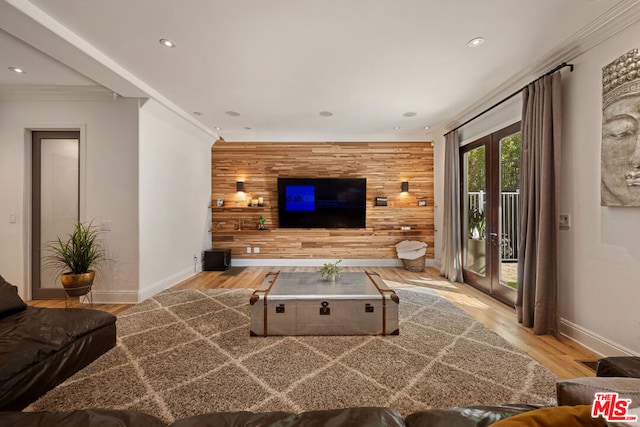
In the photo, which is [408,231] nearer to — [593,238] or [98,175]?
[593,238]

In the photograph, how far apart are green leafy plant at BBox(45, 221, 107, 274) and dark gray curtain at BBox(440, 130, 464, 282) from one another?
17.2ft

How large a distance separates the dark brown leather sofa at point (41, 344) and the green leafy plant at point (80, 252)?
1.11 m

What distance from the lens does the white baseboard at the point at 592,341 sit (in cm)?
213

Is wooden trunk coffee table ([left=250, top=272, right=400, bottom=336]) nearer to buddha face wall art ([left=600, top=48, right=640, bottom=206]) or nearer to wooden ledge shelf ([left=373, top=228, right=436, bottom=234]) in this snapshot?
buddha face wall art ([left=600, top=48, right=640, bottom=206])

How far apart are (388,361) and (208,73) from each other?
3.46m

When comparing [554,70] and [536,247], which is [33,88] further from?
[536,247]

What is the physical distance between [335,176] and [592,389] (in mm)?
5056

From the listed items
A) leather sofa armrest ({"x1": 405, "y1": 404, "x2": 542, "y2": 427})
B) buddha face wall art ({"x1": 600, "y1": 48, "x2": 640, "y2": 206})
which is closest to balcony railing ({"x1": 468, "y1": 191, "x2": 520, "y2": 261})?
buddha face wall art ({"x1": 600, "y1": 48, "x2": 640, "y2": 206})

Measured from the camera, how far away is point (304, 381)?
1.87 m

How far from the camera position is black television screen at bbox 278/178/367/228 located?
5543 millimetres

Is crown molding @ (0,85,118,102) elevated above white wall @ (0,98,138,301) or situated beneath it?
elevated above

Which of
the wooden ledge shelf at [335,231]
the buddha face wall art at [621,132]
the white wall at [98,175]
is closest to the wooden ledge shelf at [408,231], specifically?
the wooden ledge shelf at [335,231]

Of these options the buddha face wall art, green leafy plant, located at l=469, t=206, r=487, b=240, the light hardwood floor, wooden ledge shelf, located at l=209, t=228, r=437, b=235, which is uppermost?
the buddha face wall art

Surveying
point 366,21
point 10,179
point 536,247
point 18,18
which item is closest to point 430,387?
point 536,247
